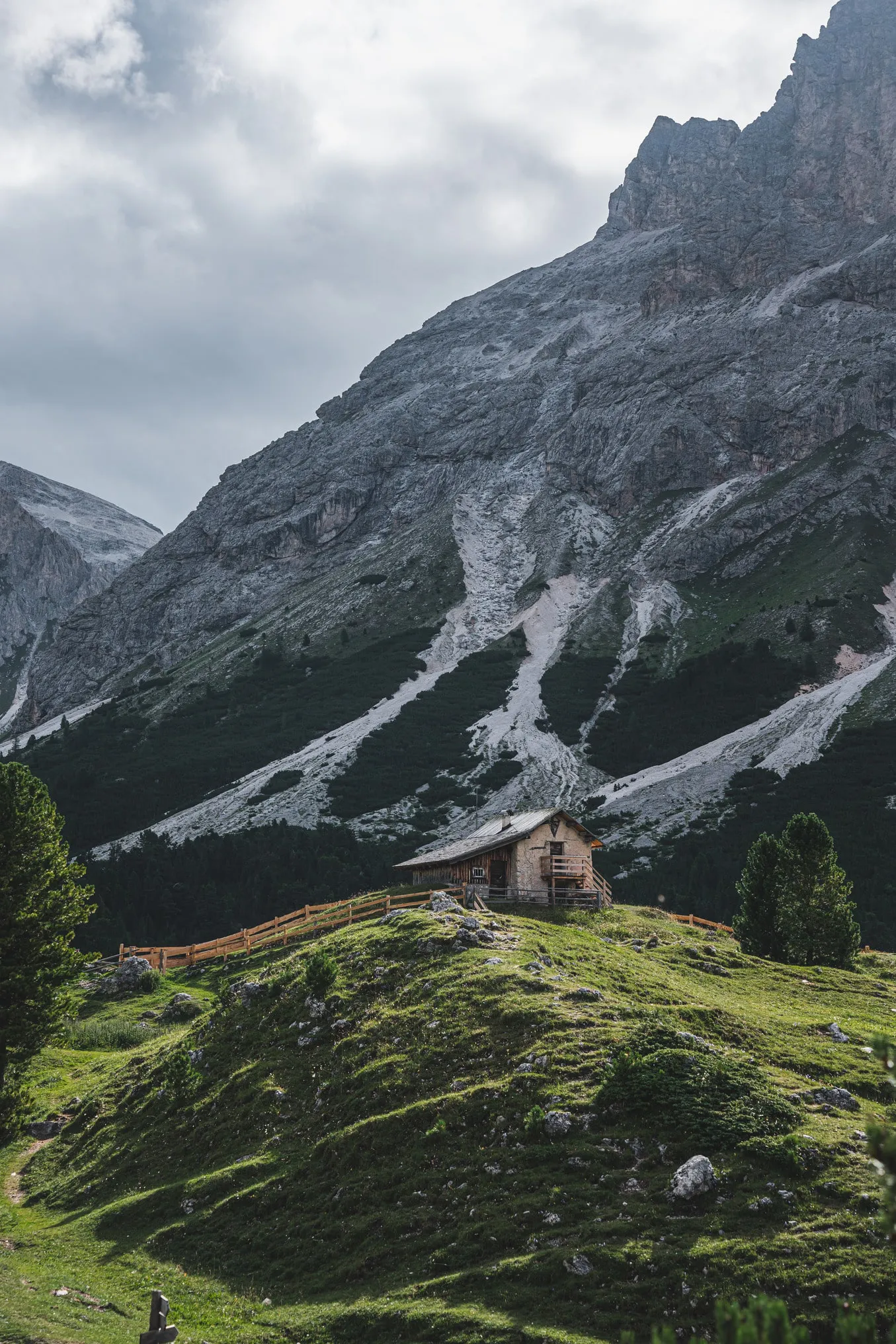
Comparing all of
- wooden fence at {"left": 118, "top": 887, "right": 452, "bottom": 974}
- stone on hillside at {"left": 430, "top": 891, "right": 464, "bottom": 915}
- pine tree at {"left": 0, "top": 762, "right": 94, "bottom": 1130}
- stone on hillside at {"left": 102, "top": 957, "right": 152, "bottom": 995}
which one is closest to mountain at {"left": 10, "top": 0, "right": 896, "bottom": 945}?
wooden fence at {"left": 118, "top": 887, "right": 452, "bottom": 974}

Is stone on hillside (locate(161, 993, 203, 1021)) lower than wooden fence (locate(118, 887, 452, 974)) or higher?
lower

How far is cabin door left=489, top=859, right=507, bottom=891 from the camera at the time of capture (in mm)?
50406

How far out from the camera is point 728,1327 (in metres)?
7.16

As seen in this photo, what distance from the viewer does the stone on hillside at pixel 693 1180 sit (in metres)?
18.8

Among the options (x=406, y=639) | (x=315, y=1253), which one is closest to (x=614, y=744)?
(x=406, y=639)

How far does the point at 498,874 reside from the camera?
50625mm

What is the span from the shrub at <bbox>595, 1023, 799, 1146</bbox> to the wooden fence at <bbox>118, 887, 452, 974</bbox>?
25070 mm

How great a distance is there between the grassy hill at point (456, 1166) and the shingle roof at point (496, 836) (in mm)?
14031

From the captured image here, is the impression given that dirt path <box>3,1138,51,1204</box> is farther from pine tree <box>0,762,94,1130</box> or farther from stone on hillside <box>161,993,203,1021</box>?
stone on hillside <box>161,993,203,1021</box>

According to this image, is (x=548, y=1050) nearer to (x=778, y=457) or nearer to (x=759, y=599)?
(x=759, y=599)

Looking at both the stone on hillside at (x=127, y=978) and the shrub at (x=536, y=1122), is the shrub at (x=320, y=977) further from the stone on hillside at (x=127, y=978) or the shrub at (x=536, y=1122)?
the stone on hillside at (x=127, y=978)

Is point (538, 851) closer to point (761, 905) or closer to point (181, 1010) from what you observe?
point (761, 905)

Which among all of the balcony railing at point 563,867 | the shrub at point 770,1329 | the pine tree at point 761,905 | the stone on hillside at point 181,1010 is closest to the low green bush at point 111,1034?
the stone on hillside at point 181,1010

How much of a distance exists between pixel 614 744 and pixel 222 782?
2211 inches
